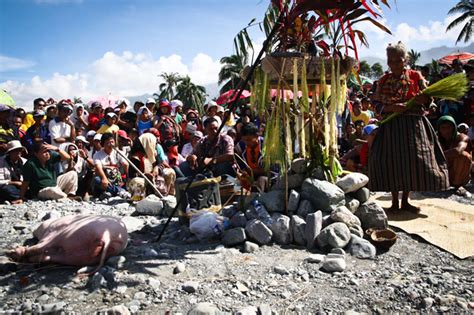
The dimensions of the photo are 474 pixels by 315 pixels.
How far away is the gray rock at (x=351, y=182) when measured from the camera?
4383 millimetres

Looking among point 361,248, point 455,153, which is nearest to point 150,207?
point 361,248

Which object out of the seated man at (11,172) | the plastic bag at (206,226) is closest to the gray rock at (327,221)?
the plastic bag at (206,226)

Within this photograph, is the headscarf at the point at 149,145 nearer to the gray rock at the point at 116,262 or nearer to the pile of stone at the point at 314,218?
the pile of stone at the point at 314,218

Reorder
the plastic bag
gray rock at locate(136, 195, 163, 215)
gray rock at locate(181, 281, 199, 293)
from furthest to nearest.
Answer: gray rock at locate(136, 195, 163, 215), the plastic bag, gray rock at locate(181, 281, 199, 293)

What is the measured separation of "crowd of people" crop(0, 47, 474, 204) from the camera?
4.89 meters

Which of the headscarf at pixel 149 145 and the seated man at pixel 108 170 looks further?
the headscarf at pixel 149 145

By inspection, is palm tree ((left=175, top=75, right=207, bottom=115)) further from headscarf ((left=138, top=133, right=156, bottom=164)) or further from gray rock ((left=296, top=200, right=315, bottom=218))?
gray rock ((left=296, top=200, right=315, bottom=218))

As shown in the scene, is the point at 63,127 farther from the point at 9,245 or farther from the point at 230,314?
the point at 230,314

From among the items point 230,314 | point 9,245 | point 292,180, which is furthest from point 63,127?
point 230,314

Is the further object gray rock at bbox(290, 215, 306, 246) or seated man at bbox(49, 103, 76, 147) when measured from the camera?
seated man at bbox(49, 103, 76, 147)

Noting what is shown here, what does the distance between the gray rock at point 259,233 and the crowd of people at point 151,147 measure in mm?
895

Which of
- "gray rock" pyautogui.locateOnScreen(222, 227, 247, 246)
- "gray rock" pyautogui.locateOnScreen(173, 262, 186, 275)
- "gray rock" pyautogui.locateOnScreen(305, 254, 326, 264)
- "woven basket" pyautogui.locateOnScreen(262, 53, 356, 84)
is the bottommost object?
"gray rock" pyautogui.locateOnScreen(305, 254, 326, 264)

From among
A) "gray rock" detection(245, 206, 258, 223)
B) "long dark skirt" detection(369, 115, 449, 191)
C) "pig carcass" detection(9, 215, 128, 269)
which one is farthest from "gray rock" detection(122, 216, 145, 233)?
"long dark skirt" detection(369, 115, 449, 191)

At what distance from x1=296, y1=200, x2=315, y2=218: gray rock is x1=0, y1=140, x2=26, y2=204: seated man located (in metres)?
4.70
